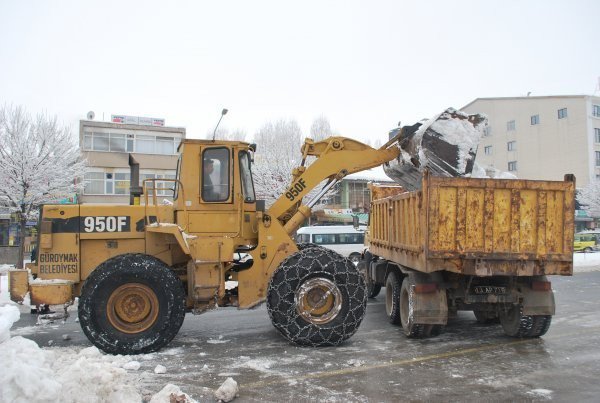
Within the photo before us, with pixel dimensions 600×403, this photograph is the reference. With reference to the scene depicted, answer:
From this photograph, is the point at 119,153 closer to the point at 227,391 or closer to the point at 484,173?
the point at 484,173

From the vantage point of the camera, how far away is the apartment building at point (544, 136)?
1804 inches

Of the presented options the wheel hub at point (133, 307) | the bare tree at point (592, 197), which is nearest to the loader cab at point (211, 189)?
the wheel hub at point (133, 307)

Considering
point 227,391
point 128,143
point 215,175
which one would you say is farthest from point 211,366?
point 128,143

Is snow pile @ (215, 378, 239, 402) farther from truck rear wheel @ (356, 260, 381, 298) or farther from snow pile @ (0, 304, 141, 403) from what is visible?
truck rear wheel @ (356, 260, 381, 298)

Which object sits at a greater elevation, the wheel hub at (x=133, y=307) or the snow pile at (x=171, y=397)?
the wheel hub at (x=133, y=307)

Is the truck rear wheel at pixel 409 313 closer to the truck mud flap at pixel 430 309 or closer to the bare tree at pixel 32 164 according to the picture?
the truck mud flap at pixel 430 309

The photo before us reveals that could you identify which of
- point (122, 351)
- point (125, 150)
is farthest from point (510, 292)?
point (125, 150)

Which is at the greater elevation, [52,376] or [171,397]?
[52,376]

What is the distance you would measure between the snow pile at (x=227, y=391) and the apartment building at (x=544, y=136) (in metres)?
43.2

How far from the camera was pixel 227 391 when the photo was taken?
505 centimetres

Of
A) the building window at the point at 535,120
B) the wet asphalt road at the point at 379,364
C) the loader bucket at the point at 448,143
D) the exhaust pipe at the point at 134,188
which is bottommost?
the wet asphalt road at the point at 379,364

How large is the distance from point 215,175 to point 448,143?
11.7ft

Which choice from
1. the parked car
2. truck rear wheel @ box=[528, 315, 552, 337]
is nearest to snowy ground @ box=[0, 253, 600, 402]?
truck rear wheel @ box=[528, 315, 552, 337]

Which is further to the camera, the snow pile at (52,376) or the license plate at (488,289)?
the license plate at (488,289)
